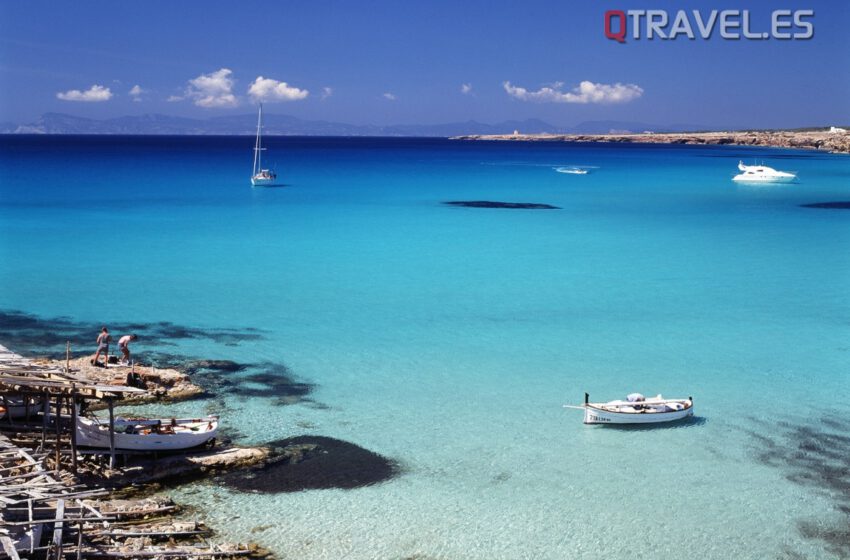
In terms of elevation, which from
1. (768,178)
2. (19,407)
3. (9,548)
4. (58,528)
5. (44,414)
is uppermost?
(768,178)

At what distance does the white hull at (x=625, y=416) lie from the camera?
2052 centimetres

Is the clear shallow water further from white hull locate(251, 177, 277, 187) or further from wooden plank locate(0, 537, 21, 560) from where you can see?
white hull locate(251, 177, 277, 187)

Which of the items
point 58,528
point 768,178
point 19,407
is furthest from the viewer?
point 768,178

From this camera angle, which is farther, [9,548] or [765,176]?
[765,176]

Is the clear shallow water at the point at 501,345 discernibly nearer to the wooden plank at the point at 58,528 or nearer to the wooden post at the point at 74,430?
the wooden post at the point at 74,430

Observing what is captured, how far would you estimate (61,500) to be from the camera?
13.6 meters

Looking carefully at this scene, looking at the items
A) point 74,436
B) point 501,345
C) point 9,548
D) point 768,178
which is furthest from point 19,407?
point 768,178

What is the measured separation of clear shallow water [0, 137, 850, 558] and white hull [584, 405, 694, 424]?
28cm

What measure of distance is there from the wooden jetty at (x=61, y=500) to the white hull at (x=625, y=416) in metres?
9.00

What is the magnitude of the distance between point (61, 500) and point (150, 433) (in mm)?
4101

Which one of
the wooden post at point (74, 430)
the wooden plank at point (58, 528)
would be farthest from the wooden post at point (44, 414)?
the wooden plank at point (58, 528)

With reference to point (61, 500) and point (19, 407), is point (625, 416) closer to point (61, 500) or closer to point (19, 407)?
point (61, 500)

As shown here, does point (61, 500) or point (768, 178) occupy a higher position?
point (768, 178)

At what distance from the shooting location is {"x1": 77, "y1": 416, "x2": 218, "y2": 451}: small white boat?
1706 centimetres
